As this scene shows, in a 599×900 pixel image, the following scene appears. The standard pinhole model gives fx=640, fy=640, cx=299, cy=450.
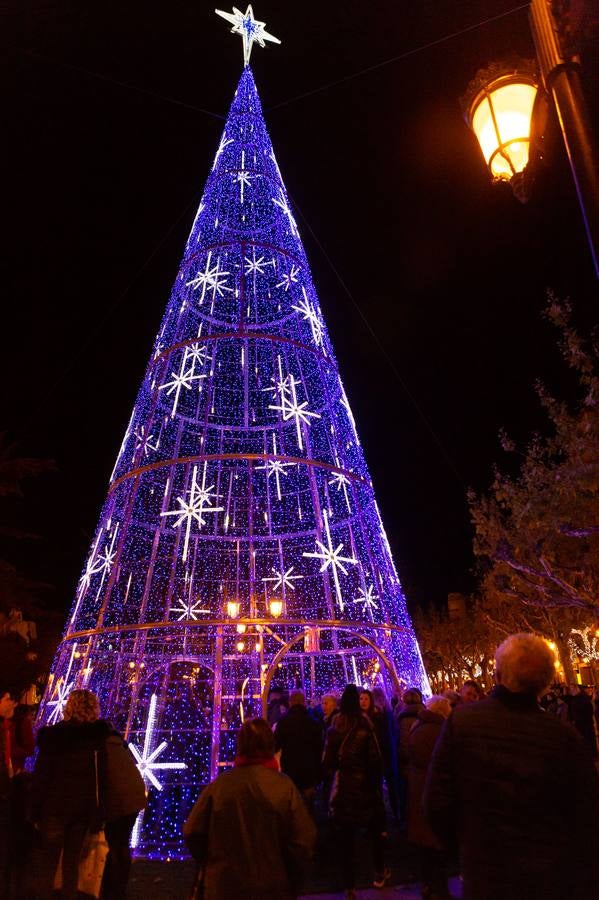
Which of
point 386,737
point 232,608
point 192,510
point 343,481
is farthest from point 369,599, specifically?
point 232,608

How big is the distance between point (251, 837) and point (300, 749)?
4.01 meters

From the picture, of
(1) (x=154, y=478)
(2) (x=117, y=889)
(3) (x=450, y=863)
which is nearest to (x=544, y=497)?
(1) (x=154, y=478)

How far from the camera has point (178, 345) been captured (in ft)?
33.2

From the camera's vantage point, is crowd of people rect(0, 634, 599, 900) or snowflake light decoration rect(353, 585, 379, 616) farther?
snowflake light decoration rect(353, 585, 379, 616)

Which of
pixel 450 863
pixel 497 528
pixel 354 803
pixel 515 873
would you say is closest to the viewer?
pixel 515 873

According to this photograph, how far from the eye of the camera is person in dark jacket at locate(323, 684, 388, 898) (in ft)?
17.5

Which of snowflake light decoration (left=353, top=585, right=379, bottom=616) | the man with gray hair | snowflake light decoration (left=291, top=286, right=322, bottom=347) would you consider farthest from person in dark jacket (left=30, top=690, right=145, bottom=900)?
snowflake light decoration (left=291, top=286, right=322, bottom=347)

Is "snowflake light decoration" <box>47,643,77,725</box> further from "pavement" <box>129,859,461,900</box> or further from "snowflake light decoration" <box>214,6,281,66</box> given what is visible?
"snowflake light decoration" <box>214,6,281,66</box>

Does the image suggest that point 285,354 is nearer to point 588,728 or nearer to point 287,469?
point 287,469

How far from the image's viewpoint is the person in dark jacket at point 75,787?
417 cm

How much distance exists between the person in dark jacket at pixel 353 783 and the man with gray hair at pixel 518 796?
3.32 metres

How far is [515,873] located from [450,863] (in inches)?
203

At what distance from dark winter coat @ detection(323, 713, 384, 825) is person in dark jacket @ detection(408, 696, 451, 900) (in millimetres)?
351

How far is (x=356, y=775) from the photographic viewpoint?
548 cm
